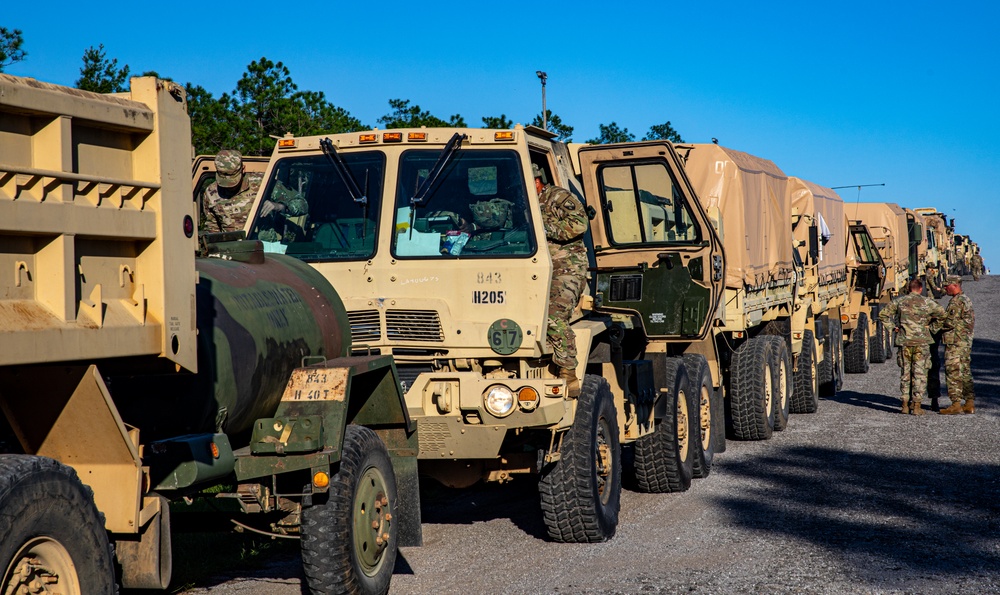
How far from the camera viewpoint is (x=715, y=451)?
12000 mm

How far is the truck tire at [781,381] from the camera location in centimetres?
1373

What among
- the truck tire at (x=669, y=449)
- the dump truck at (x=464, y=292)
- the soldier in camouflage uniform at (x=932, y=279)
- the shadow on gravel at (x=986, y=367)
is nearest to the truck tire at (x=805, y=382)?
the shadow on gravel at (x=986, y=367)

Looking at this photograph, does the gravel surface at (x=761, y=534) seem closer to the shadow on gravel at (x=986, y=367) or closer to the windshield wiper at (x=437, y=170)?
the windshield wiper at (x=437, y=170)

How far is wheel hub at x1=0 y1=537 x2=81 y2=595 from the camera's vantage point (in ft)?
11.3

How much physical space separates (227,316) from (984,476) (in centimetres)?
806

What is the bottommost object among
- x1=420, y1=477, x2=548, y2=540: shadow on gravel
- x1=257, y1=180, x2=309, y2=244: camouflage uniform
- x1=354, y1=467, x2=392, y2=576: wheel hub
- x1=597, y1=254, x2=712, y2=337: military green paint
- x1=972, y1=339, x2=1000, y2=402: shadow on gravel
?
x1=420, y1=477, x2=548, y2=540: shadow on gravel

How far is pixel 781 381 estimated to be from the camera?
14023 millimetres

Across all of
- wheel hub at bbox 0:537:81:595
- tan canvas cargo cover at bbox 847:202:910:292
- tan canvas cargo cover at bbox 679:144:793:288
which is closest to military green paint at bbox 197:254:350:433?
wheel hub at bbox 0:537:81:595

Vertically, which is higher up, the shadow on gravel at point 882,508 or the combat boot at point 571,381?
the combat boot at point 571,381

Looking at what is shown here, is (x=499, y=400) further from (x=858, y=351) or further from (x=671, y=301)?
(x=858, y=351)

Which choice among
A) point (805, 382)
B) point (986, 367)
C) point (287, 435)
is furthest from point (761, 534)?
point (986, 367)

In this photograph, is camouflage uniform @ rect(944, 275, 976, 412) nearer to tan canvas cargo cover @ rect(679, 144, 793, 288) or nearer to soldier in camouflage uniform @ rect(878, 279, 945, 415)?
soldier in camouflage uniform @ rect(878, 279, 945, 415)

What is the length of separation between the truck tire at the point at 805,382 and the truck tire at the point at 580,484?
28.0ft

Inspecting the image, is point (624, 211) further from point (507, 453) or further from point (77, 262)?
point (77, 262)
